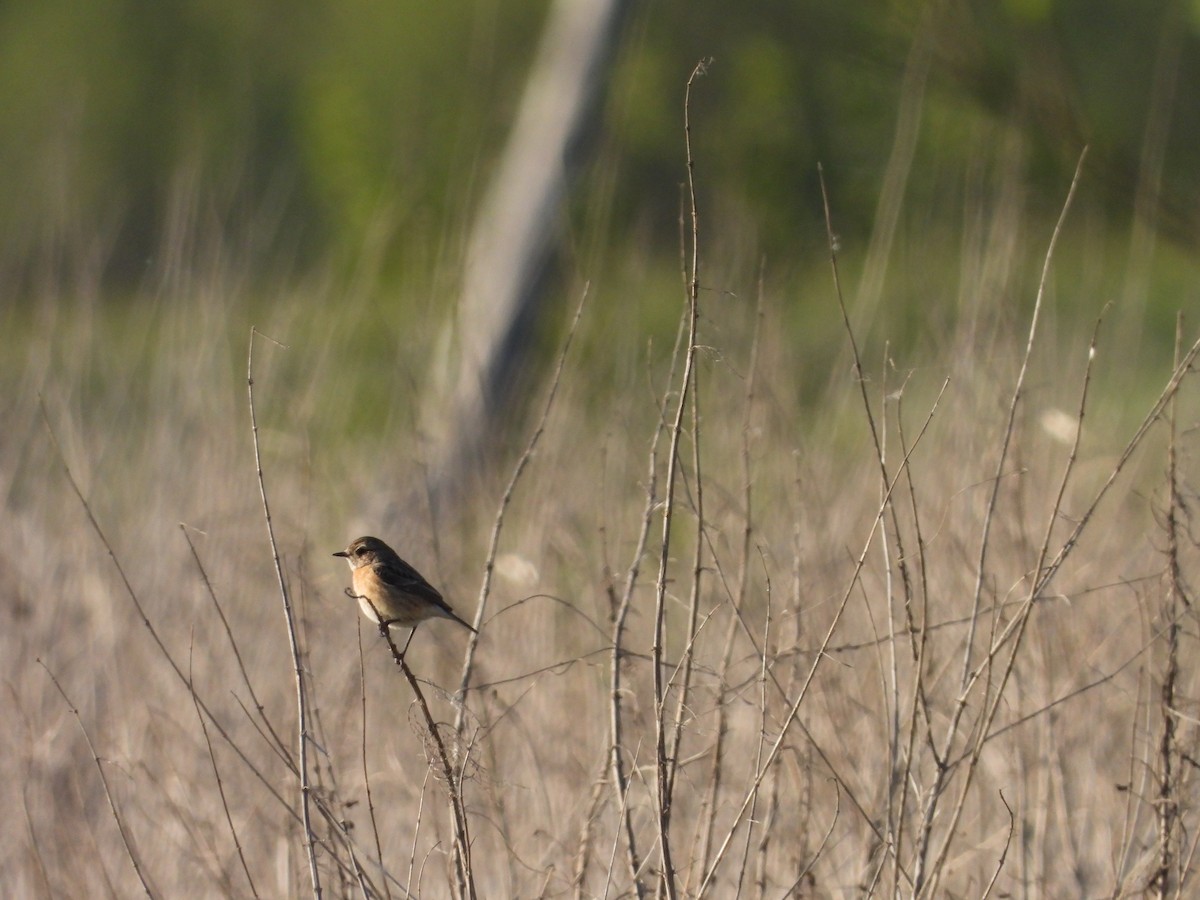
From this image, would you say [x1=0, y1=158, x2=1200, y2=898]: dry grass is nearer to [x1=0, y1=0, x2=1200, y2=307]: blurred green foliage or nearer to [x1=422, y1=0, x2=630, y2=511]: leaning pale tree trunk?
[x1=0, y1=0, x2=1200, y2=307]: blurred green foliage

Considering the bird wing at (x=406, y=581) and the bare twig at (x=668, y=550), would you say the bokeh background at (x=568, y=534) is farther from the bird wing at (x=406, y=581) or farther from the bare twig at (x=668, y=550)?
the bird wing at (x=406, y=581)

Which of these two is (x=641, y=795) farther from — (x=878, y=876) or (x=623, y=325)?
(x=878, y=876)

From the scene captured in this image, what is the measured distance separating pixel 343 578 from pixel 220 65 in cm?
1959

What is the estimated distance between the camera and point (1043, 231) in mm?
6938

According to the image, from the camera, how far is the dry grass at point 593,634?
3.21 m

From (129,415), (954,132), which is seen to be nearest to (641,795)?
(129,415)

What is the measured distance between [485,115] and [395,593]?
3.52 metres

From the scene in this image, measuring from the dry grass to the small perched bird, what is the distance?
9cm

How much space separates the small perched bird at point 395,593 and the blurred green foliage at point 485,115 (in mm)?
1199

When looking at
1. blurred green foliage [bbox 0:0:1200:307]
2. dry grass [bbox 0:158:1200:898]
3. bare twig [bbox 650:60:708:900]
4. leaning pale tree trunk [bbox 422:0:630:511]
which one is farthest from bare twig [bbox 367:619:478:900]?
leaning pale tree trunk [bbox 422:0:630:511]

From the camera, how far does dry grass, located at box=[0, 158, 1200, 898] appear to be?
3.21 m

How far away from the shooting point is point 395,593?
3408 millimetres

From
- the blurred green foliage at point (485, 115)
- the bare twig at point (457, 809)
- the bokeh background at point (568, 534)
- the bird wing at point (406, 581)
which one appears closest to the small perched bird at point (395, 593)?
the bird wing at point (406, 581)

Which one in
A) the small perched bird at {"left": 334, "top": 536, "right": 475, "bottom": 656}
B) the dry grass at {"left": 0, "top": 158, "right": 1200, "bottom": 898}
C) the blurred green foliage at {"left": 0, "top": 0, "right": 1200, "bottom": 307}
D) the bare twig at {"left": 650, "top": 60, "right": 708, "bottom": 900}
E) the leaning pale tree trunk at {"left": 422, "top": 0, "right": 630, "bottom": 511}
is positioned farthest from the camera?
the leaning pale tree trunk at {"left": 422, "top": 0, "right": 630, "bottom": 511}
